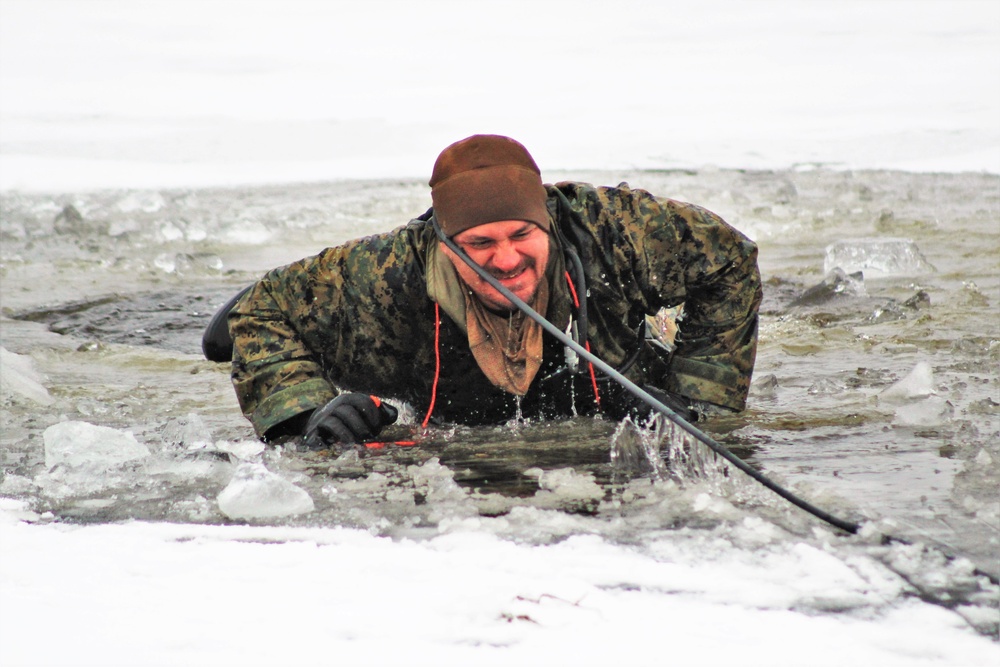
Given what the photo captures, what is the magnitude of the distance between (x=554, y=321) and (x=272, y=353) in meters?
0.79

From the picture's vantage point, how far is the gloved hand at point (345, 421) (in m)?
3.10

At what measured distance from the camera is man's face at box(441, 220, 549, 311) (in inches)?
120

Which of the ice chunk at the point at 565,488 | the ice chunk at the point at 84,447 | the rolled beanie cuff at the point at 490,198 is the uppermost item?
the rolled beanie cuff at the point at 490,198

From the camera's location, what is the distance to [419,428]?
3.54m

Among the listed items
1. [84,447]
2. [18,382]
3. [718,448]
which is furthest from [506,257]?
[18,382]

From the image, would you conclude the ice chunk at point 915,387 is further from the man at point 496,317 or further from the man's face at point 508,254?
the man's face at point 508,254

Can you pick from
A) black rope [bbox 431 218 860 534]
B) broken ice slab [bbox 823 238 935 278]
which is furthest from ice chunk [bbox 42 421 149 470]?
broken ice slab [bbox 823 238 935 278]

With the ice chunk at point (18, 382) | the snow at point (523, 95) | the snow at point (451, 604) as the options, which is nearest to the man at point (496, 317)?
the snow at point (451, 604)

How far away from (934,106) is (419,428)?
9.92m

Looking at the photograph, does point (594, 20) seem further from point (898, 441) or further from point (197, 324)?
point (898, 441)

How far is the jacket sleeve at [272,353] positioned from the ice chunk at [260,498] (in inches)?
26.4

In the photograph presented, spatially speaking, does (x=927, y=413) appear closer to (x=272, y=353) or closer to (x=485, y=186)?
(x=485, y=186)

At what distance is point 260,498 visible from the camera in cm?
260

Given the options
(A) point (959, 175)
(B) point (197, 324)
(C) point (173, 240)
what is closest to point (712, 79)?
(A) point (959, 175)
